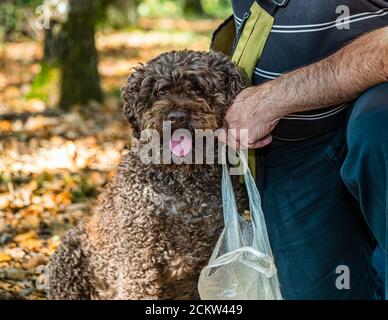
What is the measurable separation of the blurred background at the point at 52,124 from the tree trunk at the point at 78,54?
1 cm

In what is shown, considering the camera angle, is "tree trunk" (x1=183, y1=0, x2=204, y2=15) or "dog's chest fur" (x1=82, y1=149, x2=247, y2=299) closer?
"dog's chest fur" (x1=82, y1=149, x2=247, y2=299)

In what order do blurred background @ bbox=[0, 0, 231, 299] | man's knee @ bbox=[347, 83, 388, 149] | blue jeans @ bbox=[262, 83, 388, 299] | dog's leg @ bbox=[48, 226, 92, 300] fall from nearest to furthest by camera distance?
man's knee @ bbox=[347, 83, 388, 149], blue jeans @ bbox=[262, 83, 388, 299], dog's leg @ bbox=[48, 226, 92, 300], blurred background @ bbox=[0, 0, 231, 299]

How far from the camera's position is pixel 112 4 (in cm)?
1830

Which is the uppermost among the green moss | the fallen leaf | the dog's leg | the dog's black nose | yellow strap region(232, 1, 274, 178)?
yellow strap region(232, 1, 274, 178)

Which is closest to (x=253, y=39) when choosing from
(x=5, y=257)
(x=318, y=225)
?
(x=318, y=225)

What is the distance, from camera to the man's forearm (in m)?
Result: 3.24

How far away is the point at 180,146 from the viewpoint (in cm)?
376

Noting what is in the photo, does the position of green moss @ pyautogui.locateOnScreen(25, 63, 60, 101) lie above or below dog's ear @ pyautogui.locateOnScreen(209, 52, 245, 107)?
below

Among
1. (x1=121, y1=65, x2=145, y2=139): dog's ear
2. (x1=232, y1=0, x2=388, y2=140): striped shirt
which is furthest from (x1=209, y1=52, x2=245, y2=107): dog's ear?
(x1=121, y1=65, x2=145, y2=139): dog's ear

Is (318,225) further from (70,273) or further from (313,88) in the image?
(70,273)

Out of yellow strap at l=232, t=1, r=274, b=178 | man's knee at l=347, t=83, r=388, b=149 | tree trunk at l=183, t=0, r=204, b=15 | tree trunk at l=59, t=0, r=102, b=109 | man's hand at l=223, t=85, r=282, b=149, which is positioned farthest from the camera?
tree trunk at l=183, t=0, r=204, b=15

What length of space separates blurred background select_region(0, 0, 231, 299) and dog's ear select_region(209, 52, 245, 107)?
1.98 meters

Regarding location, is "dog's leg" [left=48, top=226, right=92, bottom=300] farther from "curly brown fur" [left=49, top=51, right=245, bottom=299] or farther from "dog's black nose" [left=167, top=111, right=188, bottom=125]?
"dog's black nose" [left=167, top=111, right=188, bottom=125]
